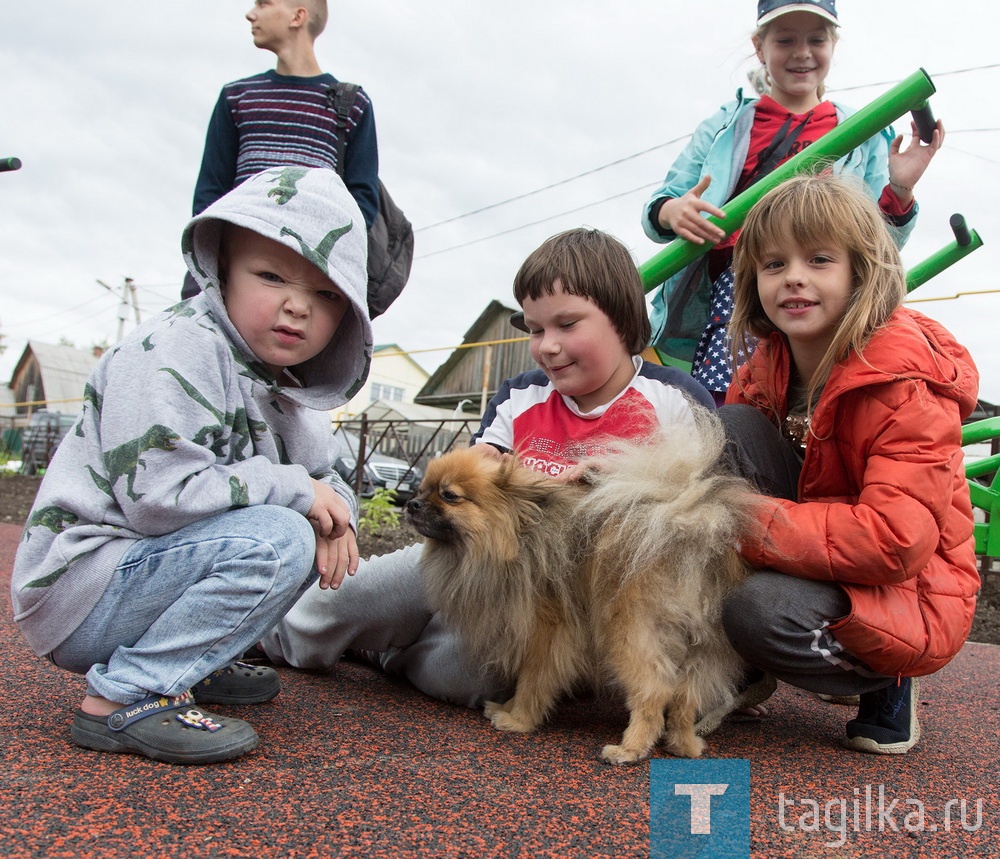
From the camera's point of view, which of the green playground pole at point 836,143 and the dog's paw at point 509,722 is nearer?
the dog's paw at point 509,722

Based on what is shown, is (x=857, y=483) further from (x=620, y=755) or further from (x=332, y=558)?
(x=332, y=558)

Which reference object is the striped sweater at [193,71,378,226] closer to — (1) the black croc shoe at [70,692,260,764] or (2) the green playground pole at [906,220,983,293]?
(1) the black croc shoe at [70,692,260,764]

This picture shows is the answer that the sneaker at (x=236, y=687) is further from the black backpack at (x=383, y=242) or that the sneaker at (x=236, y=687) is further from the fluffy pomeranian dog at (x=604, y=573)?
the black backpack at (x=383, y=242)

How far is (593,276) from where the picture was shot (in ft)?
7.69

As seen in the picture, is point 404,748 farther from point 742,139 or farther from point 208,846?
point 742,139

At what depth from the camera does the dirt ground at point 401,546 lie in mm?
4621

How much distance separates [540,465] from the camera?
2406 mm

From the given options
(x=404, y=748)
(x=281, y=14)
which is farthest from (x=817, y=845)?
(x=281, y=14)

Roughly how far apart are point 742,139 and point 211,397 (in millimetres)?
2217

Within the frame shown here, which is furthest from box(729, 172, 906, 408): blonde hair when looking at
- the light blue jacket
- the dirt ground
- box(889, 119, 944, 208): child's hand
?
the dirt ground

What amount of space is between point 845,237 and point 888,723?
132cm

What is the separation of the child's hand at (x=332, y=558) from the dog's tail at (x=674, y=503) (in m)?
0.63

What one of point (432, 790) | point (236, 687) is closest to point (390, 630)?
point (236, 687)

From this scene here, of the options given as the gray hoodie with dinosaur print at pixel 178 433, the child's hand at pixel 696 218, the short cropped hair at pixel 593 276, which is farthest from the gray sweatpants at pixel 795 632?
the child's hand at pixel 696 218
